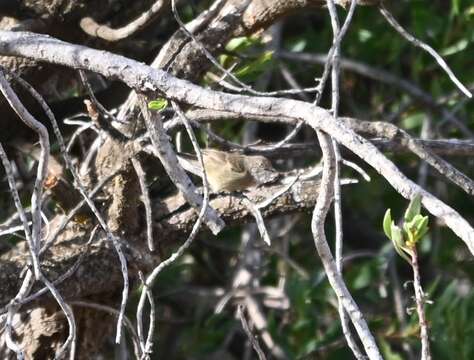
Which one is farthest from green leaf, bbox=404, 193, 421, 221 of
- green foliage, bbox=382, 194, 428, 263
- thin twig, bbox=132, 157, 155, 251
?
thin twig, bbox=132, 157, 155, 251

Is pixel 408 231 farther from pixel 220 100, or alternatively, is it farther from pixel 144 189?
pixel 144 189

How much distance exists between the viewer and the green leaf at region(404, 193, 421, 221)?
Answer: 3.92ft

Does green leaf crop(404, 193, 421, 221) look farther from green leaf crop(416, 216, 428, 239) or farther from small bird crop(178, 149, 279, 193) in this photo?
small bird crop(178, 149, 279, 193)

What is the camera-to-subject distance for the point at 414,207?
→ 50.4 inches

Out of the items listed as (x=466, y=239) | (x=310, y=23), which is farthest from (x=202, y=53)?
(x=310, y=23)

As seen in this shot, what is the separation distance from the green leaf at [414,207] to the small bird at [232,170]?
52 cm

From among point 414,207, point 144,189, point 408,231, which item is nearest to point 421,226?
point 408,231

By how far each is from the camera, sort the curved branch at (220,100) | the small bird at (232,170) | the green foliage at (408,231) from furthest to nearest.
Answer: the small bird at (232,170)
the green foliage at (408,231)
the curved branch at (220,100)

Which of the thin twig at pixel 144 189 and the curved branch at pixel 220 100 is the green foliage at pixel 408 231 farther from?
A: the thin twig at pixel 144 189

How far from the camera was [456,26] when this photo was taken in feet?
9.37

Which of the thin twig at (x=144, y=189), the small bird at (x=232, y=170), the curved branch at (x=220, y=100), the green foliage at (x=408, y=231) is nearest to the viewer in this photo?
the curved branch at (x=220, y=100)

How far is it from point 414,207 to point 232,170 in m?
0.61

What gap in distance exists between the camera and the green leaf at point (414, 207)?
3.92 ft

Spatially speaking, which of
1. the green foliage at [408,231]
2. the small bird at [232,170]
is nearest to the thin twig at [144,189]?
the small bird at [232,170]
